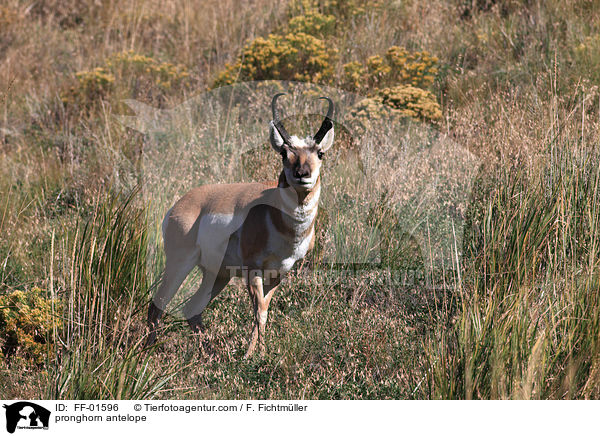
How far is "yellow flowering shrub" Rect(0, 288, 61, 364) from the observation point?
5.42m

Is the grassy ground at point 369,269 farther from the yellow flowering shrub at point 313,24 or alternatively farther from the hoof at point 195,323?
the yellow flowering shrub at point 313,24

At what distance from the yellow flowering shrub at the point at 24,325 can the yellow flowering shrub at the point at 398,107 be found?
4.54m

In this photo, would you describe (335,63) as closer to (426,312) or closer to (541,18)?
(541,18)

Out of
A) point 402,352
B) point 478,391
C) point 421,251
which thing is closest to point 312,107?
point 421,251

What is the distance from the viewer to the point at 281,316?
5984mm

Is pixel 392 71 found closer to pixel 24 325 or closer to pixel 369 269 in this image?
pixel 369 269

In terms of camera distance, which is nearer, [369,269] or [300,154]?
[300,154]

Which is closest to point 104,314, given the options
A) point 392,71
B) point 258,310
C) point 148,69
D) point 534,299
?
point 258,310

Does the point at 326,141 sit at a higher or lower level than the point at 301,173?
higher

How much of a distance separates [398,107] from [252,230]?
441 centimetres

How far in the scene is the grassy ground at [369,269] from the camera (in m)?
4.23

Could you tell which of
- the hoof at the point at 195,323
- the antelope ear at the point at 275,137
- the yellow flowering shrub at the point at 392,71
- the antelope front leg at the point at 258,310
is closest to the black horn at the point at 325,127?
the antelope ear at the point at 275,137

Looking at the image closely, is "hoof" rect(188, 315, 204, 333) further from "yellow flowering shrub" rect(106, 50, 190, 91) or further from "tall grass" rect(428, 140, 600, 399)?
"yellow flowering shrub" rect(106, 50, 190, 91)
